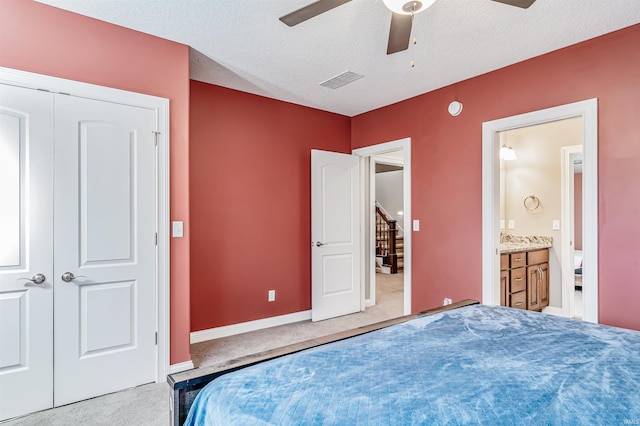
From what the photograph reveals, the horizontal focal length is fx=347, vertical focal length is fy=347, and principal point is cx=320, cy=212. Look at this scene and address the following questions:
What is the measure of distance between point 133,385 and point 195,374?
1.72m

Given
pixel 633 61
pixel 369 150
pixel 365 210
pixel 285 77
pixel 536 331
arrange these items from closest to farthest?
pixel 536 331, pixel 633 61, pixel 285 77, pixel 369 150, pixel 365 210

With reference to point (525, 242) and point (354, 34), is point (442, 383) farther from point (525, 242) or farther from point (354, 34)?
point (525, 242)

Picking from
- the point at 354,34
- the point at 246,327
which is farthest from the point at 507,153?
the point at 246,327

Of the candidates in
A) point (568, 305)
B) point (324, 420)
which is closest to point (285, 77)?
point (324, 420)

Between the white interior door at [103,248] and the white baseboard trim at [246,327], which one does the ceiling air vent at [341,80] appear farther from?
the white baseboard trim at [246,327]

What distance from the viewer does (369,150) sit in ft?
14.8

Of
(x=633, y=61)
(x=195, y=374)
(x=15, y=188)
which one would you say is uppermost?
(x=633, y=61)

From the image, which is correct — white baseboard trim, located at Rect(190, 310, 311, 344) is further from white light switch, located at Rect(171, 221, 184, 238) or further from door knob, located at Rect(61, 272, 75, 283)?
door knob, located at Rect(61, 272, 75, 283)

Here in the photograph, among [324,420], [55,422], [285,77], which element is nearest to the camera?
[324,420]

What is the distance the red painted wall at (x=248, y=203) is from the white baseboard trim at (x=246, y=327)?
0.18 ft

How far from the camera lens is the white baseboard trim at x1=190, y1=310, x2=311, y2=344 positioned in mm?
3504

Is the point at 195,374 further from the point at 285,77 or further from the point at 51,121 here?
the point at 285,77

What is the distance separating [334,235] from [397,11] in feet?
9.50

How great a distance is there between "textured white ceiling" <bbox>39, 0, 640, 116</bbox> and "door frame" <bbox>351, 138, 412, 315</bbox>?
2.85 feet
